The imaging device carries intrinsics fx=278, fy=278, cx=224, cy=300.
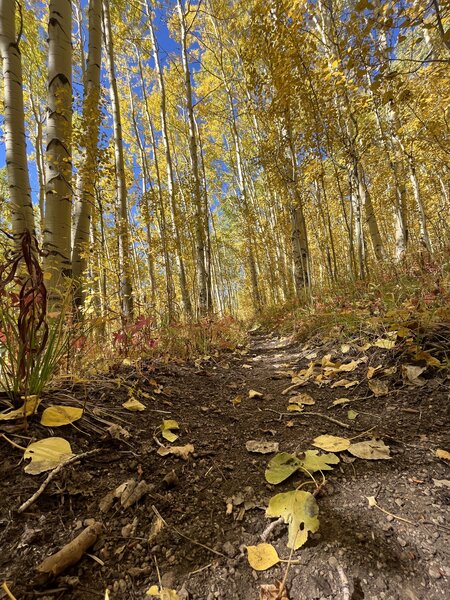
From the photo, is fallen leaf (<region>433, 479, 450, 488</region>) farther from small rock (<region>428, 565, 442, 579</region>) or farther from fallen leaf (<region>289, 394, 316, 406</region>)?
fallen leaf (<region>289, 394, 316, 406</region>)

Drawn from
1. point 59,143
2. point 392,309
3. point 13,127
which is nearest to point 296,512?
point 392,309

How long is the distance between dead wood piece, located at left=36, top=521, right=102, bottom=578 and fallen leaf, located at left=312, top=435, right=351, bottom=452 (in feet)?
2.86

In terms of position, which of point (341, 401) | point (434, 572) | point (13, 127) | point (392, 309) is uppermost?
point (13, 127)

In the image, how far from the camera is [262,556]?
0.72m

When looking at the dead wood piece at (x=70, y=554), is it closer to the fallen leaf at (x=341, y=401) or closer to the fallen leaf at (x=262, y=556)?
the fallen leaf at (x=262, y=556)

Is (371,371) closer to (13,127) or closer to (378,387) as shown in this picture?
(378,387)

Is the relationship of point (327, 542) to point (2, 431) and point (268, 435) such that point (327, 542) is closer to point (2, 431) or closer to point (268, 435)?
point (268, 435)

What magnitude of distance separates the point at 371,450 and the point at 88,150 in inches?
168

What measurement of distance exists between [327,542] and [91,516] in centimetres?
66

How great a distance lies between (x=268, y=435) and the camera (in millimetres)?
1393

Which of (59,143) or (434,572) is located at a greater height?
(59,143)

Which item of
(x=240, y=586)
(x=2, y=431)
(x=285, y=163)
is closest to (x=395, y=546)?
(x=240, y=586)

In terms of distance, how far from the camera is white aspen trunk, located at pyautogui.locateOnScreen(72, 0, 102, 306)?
337 centimetres

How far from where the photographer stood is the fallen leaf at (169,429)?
4.12 feet
